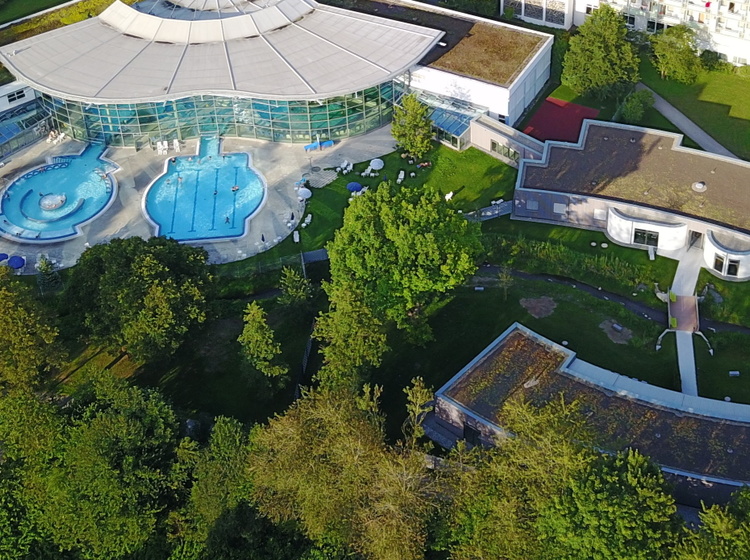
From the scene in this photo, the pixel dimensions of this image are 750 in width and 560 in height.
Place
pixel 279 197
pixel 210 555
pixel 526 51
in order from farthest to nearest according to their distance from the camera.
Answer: pixel 526 51 < pixel 279 197 < pixel 210 555

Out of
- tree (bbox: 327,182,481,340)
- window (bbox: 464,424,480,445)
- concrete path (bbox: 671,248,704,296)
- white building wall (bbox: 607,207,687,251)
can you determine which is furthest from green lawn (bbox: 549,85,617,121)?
window (bbox: 464,424,480,445)

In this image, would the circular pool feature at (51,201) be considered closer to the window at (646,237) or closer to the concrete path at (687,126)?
the window at (646,237)

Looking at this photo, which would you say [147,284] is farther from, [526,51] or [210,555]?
[526,51]

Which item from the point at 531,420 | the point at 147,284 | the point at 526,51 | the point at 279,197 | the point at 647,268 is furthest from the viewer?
the point at 526,51

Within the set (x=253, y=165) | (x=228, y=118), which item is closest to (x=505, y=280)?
(x=253, y=165)

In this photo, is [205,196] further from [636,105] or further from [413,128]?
[636,105]

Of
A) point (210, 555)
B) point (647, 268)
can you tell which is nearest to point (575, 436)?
point (210, 555)
